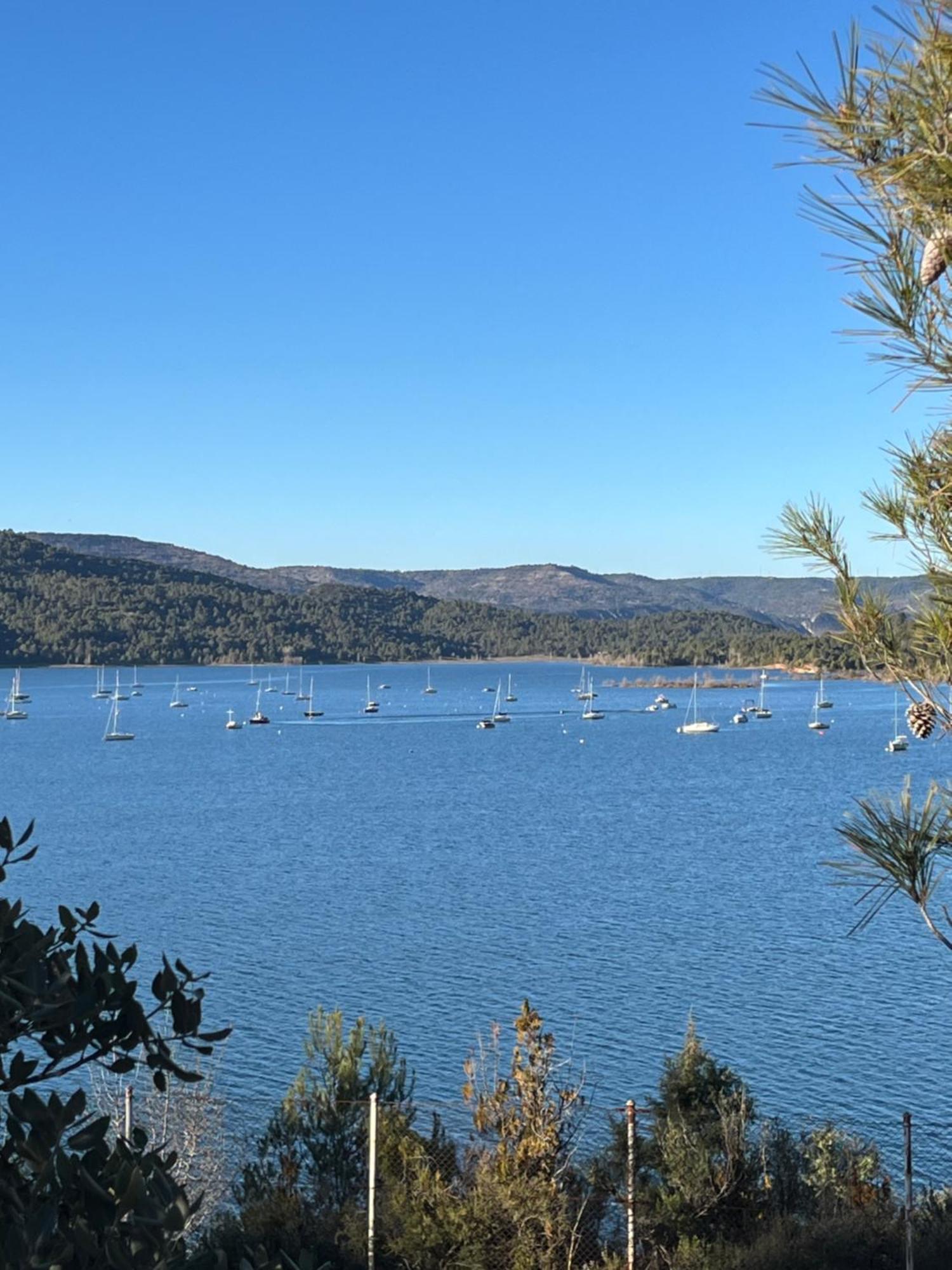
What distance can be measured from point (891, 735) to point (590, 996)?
204 feet

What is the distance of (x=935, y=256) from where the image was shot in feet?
9.46

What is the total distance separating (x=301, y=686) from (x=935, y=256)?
136251 mm

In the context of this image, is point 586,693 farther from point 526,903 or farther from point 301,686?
point 526,903

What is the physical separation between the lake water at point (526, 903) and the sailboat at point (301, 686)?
42.3 m

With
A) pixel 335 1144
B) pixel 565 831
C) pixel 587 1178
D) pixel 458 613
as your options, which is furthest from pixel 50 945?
pixel 458 613

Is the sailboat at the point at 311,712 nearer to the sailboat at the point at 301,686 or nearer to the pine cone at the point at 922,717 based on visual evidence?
the sailboat at the point at 301,686

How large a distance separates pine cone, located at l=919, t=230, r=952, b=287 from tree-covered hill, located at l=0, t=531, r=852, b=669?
106 meters

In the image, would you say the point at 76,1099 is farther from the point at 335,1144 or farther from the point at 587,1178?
the point at 335,1144

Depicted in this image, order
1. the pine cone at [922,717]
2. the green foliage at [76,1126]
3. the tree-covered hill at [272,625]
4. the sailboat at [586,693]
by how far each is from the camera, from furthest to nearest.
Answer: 1. the tree-covered hill at [272,625]
2. the sailboat at [586,693]
3. the pine cone at [922,717]
4. the green foliage at [76,1126]

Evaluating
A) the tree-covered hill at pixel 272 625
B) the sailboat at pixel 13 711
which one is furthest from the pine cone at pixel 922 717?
the tree-covered hill at pixel 272 625

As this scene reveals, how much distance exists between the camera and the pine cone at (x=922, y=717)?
11.5ft

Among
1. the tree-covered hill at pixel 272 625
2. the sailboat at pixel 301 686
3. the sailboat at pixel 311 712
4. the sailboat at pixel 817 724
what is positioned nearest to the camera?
the sailboat at pixel 817 724

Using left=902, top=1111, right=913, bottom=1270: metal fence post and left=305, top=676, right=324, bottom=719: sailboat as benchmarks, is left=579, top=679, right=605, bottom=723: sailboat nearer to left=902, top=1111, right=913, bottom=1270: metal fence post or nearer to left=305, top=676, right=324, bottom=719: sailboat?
left=305, top=676, right=324, bottom=719: sailboat

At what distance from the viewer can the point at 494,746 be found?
72.8 meters
